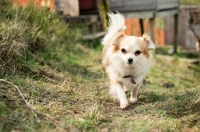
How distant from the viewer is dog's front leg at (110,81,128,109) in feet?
14.0

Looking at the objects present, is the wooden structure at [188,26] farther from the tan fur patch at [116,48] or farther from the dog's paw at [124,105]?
the dog's paw at [124,105]

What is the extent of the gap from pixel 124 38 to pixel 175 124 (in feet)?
5.08

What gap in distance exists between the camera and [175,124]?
345 cm

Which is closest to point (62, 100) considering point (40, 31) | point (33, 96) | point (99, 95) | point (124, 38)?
point (33, 96)

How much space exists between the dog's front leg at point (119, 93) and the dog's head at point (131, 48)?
388 mm

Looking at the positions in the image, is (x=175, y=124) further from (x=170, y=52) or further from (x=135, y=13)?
(x=170, y=52)

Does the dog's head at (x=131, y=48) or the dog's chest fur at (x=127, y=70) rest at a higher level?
the dog's head at (x=131, y=48)

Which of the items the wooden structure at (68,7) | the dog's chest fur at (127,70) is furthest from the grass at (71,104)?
the wooden structure at (68,7)

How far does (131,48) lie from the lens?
424cm

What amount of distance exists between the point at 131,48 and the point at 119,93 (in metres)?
0.66

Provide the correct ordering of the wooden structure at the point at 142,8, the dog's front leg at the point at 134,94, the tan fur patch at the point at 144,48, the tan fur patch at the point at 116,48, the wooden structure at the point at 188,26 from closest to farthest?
the tan fur patch at the point at 144,48
the tan fur patch at the point at 116,48
the dog's front leg at the point at 134,94
the wooden structure at the point at 142,8
the wooden structure at the point at 188,26

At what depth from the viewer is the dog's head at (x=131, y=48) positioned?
422cm

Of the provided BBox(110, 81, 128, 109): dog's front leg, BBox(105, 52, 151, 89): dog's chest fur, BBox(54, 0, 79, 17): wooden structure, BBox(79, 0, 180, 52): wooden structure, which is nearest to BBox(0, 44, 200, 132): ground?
BBox(110, 81, 128, 109): dog's front leg

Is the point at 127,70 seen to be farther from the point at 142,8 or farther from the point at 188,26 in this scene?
the point at 188,26
